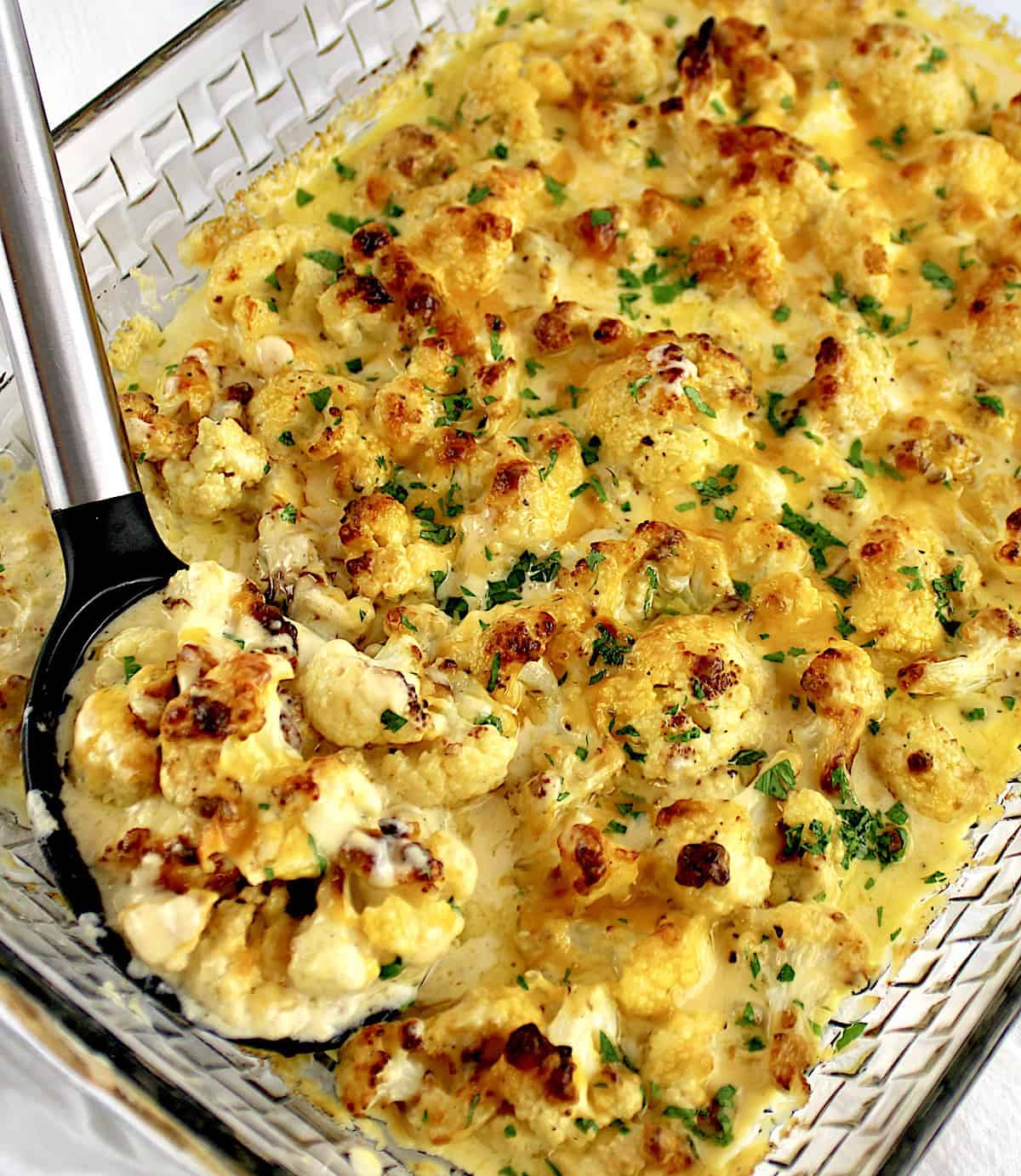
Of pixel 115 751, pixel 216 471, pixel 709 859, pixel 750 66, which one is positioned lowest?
pixel 709 859

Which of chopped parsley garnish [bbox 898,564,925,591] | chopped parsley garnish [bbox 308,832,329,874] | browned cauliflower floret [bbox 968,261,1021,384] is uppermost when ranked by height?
browned cauliflower floret [bbox 968,261,1021,384]

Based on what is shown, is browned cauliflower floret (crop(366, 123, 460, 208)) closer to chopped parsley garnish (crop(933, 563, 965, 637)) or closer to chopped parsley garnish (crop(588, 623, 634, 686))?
chopped parsley garnish (crop(588, 623, 634, 686))

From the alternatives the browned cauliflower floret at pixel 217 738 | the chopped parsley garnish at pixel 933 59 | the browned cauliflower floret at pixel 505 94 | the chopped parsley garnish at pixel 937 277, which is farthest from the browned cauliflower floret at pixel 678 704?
the chopped parsley garnish at pixel 933 59

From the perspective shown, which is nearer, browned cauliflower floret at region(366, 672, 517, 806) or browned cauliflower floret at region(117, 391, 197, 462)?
browned cauliflower floret at region(366, 672, 517, 806)

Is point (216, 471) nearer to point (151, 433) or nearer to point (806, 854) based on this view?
point (151, 433)

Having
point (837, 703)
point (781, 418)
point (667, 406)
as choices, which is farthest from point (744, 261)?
point (837, 703)

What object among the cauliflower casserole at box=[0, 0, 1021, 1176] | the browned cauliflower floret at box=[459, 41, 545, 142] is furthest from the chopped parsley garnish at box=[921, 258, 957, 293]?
the browned cauliflower floret at box=[459, 41, 545, 142]
